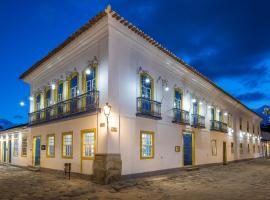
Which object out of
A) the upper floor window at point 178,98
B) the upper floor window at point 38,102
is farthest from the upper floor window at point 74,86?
the upper floor window at point 178,98

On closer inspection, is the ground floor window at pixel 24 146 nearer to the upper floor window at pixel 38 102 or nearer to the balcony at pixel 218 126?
the upper floor window at pixel 38 102

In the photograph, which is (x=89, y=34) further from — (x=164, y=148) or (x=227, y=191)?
(x=227, y=191)

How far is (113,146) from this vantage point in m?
11.4

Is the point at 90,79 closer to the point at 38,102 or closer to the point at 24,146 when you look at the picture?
the point at 38,102

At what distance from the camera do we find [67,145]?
46.0 feet

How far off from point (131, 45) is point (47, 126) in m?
7.52

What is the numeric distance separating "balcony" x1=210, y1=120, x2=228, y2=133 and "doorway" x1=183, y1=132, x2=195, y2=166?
157 inches

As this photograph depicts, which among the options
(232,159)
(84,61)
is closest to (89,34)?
(84,61)

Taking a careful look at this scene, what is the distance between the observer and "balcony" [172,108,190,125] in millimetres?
16125

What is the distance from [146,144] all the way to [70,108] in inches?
173

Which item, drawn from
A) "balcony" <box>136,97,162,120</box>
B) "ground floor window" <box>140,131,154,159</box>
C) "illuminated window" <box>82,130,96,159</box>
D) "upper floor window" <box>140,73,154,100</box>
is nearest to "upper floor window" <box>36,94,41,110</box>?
"illuminated window" <box>82,130,96,159</box>

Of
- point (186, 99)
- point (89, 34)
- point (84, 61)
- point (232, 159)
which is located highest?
point (89, 34)

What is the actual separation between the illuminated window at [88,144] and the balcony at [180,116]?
5.60 m

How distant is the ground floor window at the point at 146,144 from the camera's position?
43.1ft
